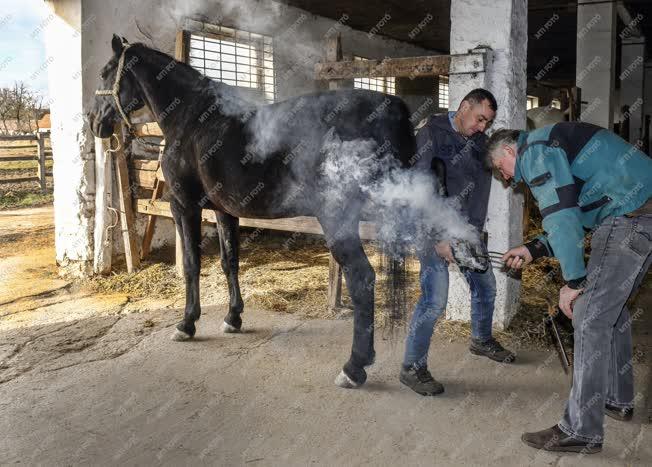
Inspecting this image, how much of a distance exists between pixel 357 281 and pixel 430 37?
10.1 meters

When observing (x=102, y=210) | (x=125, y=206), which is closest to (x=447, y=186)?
(x=125, y=206)

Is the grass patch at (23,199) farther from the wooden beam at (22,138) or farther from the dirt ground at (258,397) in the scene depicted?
the dirt ground at (258,397)

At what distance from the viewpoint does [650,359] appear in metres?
3.80

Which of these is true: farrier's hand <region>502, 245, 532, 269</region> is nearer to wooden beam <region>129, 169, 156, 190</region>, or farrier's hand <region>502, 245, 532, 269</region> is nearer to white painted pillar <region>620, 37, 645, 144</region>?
wooden beam <region>129, 169, 156, 190</region>

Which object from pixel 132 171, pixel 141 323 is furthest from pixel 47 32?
pixel 141 323

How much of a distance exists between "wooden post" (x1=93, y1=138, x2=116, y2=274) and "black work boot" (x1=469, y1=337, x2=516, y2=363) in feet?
14.3

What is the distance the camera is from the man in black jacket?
332cm

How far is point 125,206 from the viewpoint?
6.48m

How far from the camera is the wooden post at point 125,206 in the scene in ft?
21.1

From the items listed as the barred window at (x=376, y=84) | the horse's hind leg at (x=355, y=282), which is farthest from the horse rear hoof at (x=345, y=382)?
the barred window at (x=376, y=84)

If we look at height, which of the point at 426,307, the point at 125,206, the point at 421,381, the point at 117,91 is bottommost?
the point at 421,381

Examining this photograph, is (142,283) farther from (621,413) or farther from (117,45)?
(621,413)

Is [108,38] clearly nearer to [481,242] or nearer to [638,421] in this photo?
[481,242]

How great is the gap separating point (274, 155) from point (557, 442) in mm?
2272
